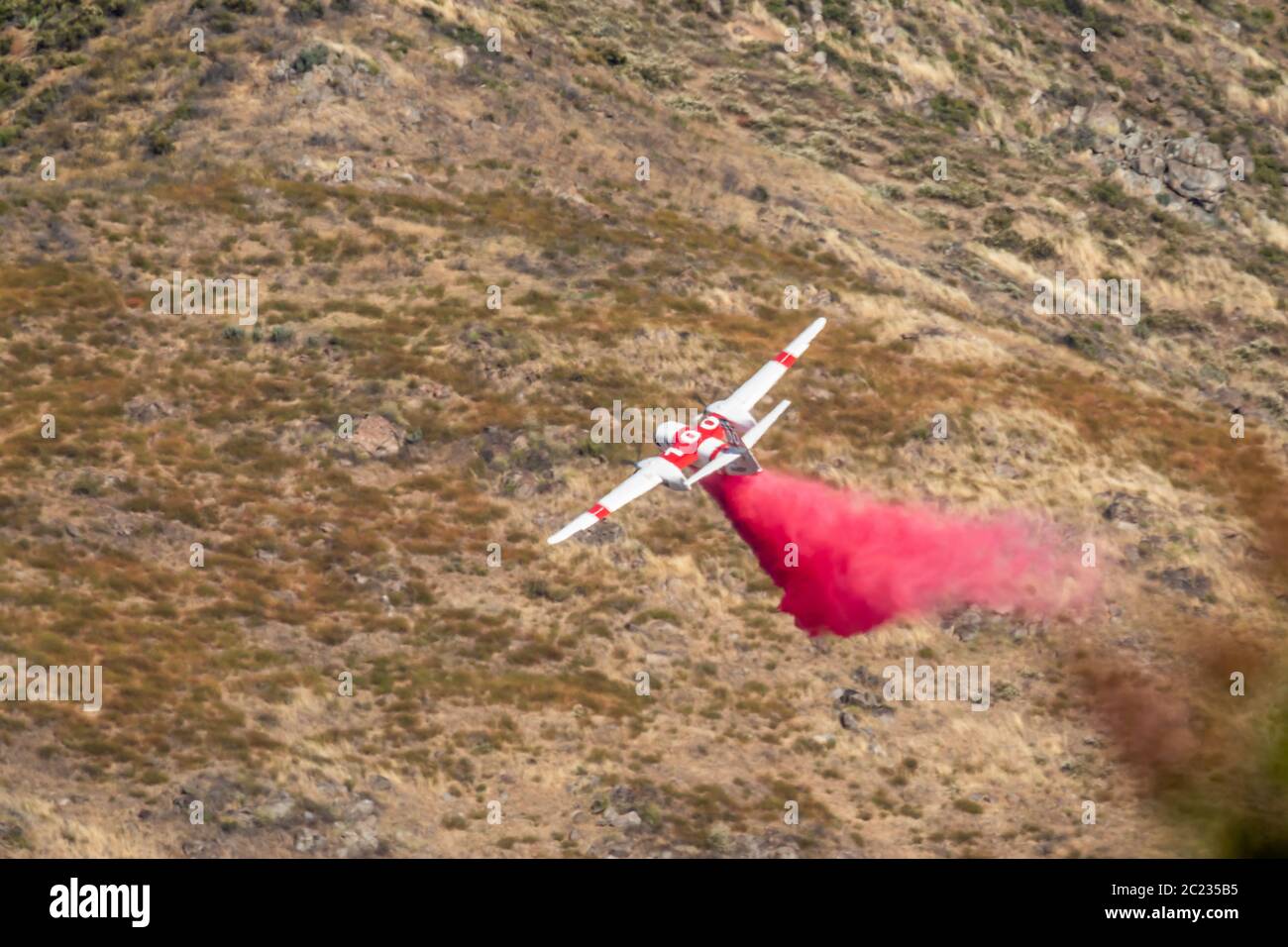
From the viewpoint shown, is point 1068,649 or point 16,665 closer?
point 16,665

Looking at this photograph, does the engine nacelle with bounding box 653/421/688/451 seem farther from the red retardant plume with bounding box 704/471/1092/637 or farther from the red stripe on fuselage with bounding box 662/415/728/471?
the red retardant plume with bounding box 704/471/1092/637

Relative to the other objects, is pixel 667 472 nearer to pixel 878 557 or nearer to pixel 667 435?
pixel 667 435

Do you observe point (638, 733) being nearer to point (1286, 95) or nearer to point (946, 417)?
point (946, 417)

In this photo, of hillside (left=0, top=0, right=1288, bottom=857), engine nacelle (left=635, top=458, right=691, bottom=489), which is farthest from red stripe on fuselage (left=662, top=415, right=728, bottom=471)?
hillside (left=0, top=0, right=1288, bottom=857)

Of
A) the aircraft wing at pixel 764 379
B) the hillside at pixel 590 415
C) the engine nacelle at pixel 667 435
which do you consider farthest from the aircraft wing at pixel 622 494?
the hillside at pixel 590 415

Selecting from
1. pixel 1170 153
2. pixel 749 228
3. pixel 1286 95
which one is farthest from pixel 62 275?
pixel 1286 95

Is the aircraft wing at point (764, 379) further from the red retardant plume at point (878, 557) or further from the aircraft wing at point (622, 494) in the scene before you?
the aircraft wing at point (622, 494)

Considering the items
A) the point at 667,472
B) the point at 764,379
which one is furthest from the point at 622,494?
the point at 764,379
